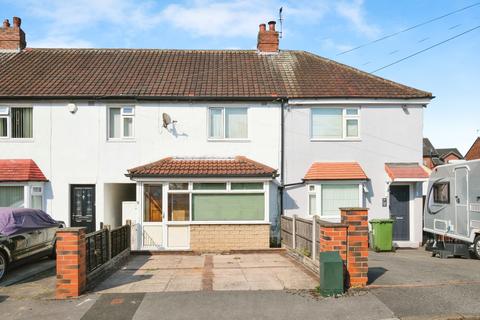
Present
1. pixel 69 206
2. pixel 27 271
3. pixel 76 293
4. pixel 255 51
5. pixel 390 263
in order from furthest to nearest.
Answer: pixel 255 51
pixel 69 206
pixel 390 263
pixel 27 271
pixel 76 293

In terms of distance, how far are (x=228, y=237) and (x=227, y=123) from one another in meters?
4.47

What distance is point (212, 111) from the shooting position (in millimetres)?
16125

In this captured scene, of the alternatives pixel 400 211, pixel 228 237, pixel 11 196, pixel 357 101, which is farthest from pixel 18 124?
pixel 400 211

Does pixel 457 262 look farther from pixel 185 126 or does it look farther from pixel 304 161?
pixel 185 126

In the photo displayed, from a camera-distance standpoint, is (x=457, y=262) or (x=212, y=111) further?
(x=212, y=111)

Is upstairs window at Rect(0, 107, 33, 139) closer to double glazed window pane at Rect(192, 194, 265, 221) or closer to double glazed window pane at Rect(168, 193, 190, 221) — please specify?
double glazed window pane at Rect(168, 193, 190, 221)

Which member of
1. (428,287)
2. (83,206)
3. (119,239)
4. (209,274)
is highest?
(83,206)

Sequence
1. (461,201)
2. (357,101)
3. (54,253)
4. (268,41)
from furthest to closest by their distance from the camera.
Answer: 1. (268,41)
2. (357,101)
3. (461,201)
4. (54,253)

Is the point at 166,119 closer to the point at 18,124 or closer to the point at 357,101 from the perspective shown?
the point at 18,124

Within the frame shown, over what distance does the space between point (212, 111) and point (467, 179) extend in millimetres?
8504

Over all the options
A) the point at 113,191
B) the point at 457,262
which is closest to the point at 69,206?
the point at 113,191

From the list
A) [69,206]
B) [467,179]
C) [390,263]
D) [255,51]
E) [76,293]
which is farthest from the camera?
[255,51]

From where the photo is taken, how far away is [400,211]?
16188 mm

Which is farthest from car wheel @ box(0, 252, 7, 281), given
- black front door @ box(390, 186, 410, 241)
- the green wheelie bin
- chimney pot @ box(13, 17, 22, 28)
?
chimney pot @ box(13, 17, 22, 28)
